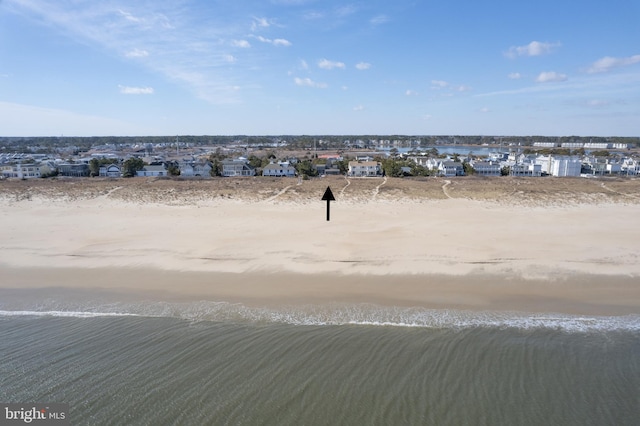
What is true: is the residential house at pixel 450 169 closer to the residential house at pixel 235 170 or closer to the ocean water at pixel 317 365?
the residential house at pixel 235 170

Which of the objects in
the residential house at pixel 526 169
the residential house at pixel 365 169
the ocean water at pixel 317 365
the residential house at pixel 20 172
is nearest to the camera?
the ocean water at pixel 317 365

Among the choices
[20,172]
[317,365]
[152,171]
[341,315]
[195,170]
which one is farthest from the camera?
[195,170]

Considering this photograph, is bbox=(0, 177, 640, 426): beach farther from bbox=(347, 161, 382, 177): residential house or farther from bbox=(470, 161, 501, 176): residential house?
bbox=(470, 161, 501, 176): residential house

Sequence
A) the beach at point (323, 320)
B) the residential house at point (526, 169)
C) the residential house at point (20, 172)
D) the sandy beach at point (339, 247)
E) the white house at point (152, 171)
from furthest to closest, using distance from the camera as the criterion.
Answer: the residential house at point (526, 169), the white house at point (152, 171), the residential house at point (20, 172), the sandy beach at point (339, 247), the beach at point (323, 320)

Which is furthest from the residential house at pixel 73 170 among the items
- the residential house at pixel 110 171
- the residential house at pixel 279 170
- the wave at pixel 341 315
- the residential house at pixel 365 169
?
the wave at pixel 341 315

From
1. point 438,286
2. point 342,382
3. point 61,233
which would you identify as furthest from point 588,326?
point 61,233

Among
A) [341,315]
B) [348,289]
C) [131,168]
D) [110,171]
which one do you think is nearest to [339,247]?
[348,289]

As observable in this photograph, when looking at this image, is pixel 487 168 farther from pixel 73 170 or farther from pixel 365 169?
pixel 73 170
